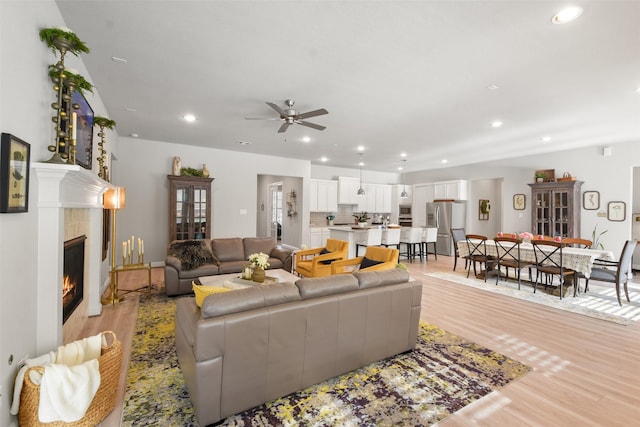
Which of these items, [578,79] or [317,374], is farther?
[578,79]

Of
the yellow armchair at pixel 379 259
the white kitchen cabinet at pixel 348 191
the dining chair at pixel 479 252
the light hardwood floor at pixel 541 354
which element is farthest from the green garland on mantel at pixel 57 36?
the white kitchen cabinet at pixel 348 191

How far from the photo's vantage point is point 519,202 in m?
7.35

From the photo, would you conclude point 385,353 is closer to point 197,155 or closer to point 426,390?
point 426,390

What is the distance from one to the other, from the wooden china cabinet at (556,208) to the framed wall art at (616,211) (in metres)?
0.49

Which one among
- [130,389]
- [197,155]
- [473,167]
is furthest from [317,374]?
[473,167]

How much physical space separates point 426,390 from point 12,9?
11.6 ft

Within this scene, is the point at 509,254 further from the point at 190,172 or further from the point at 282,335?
the point at 190,172

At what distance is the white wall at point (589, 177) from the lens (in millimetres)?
5809

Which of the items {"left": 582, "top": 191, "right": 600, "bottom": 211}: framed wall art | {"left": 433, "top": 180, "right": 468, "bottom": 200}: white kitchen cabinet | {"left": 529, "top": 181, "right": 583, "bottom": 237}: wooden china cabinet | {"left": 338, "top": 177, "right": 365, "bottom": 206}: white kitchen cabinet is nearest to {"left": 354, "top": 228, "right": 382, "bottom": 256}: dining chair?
{"left": 338, "top": 177, "right": 365, "bottom": 206}: white kitchen cabinet

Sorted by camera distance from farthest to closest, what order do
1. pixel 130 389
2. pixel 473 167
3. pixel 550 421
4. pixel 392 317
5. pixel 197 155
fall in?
pixel 473 167 < pixel 197 155 < pixel 392 317 < pixel 130 389 < pixel 550 421

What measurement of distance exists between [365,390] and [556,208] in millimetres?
6636

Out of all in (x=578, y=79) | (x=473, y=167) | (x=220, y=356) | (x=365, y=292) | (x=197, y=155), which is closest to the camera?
(x=220, y=356)

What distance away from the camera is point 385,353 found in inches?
101

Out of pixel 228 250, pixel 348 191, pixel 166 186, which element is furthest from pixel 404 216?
pixel 166 186
